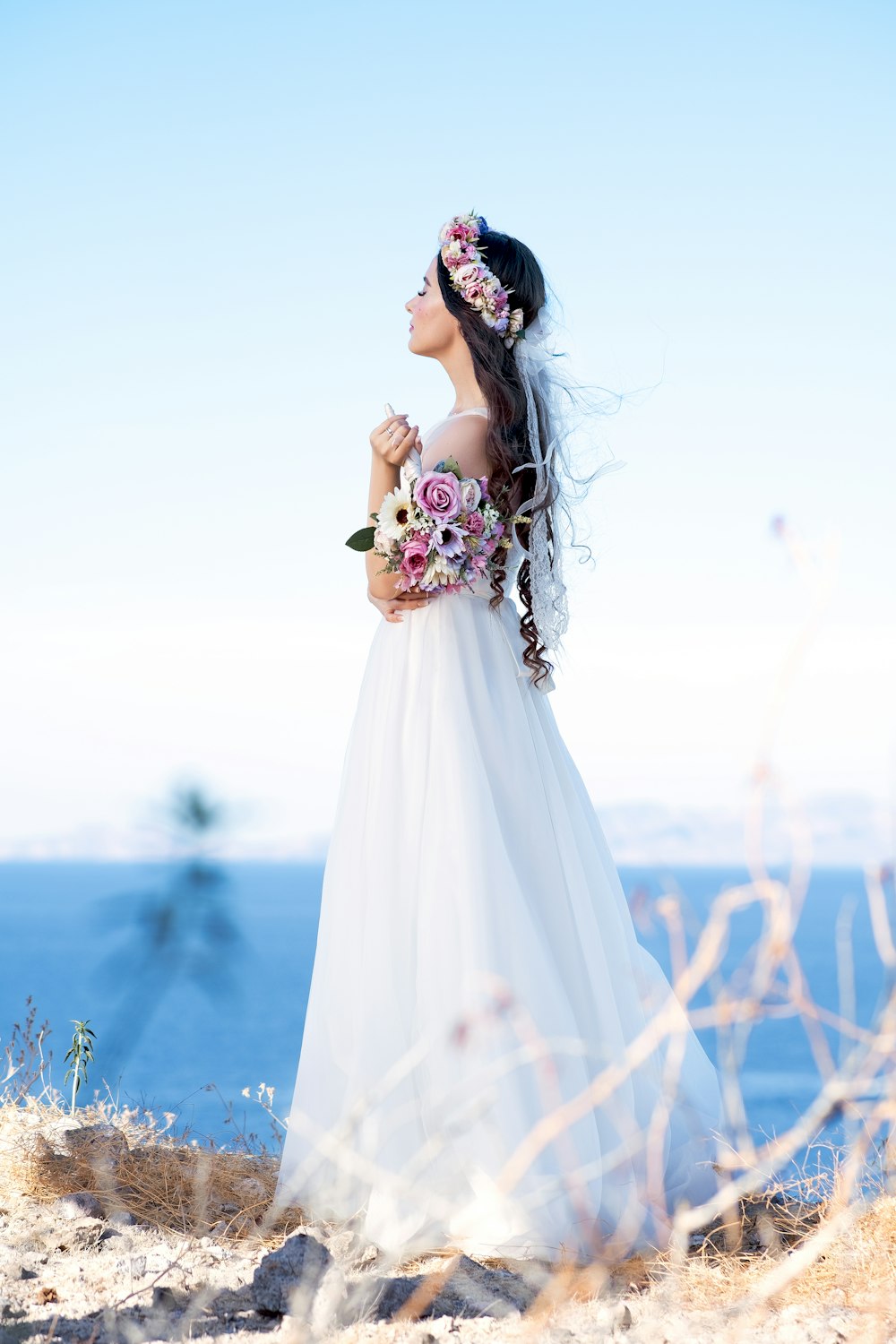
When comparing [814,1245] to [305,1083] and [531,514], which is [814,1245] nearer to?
[305,1083]

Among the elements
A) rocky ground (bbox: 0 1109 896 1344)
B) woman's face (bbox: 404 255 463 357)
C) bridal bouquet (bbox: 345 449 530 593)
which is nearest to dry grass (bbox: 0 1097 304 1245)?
rocky ground (bbox: 0 1109 896 1344)

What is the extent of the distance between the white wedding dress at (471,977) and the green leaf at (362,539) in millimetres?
250

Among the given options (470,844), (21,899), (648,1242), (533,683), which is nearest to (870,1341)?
(648,1242)

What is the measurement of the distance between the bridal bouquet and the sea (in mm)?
1191

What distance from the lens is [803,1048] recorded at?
189 feet

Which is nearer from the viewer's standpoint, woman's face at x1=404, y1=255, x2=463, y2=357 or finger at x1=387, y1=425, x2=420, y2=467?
finger at x1=387, y1=425, x2=420, y2=467

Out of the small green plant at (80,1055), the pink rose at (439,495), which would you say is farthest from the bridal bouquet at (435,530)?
the small green plant at (80,1055)

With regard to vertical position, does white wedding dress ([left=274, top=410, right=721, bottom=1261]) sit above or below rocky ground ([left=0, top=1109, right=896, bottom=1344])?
above

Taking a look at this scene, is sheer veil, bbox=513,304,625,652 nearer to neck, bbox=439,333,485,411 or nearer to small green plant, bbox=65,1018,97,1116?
neck, bbox=439,333,485,411

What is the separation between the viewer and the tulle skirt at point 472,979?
2.81 m

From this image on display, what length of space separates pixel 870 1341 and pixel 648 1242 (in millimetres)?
1148

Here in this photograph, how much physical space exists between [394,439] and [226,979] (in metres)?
2.59

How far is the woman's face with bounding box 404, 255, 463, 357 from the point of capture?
3.68 metres

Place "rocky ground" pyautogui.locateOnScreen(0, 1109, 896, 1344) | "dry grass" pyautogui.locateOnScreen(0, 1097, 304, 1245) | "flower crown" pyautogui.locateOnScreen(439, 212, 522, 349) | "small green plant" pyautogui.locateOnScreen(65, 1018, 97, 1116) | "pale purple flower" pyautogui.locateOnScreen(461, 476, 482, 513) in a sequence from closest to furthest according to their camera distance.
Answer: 1. "rocky ground" pyautogui.locateOnScreen(0, 1109, 896, 1344)
2. "dry grass" pyautogui.locateOnScreen(0, 1097, 304, 1245)
3. "pale purple flower" pyautogui.locateOnScreen(461, 476, 482, 513)
4. "flower crown" pyautogui.locateOnScreen(439, 212, 522, 349)
5. "small green plant" pyautogui.locateOnScreen(65, 1018, 97, 1116)
